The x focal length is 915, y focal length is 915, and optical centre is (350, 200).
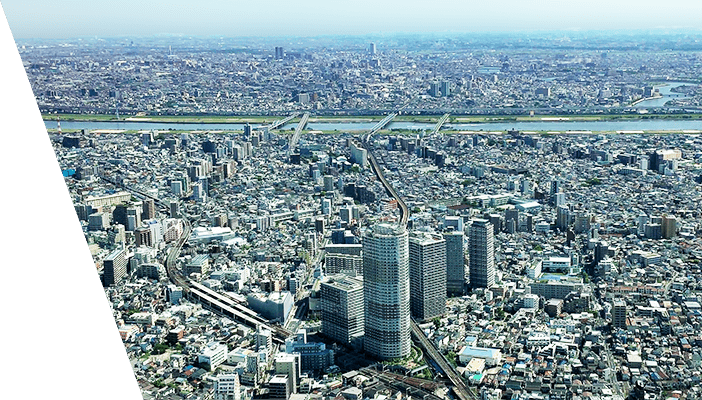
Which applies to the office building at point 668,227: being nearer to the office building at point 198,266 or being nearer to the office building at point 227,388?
the office building at point 198,266

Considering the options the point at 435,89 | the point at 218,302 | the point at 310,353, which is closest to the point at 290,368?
the point at 310,353

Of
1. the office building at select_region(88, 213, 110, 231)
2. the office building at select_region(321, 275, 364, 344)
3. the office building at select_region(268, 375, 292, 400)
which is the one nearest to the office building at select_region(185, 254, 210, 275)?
the office building at select_region(88, 213, 110, 231)

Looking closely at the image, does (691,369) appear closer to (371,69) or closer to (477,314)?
(477,314)

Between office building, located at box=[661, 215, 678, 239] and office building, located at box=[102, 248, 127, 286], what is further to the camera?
office building, located at box=[661, 215, 678, 239]

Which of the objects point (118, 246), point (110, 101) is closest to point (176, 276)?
point (118, 246)

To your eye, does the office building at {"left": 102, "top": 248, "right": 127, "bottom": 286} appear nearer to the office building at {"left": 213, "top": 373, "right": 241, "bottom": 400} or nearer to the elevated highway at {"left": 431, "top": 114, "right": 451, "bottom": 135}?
the office building at {"left": 213, "top": 373, "right": 241, "bottom": 400}

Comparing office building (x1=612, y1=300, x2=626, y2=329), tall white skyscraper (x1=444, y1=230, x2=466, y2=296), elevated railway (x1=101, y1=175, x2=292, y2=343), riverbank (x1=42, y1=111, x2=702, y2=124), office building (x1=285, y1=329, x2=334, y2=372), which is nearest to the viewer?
office building (x1=285, y1=329, x2=334, y2=372)
